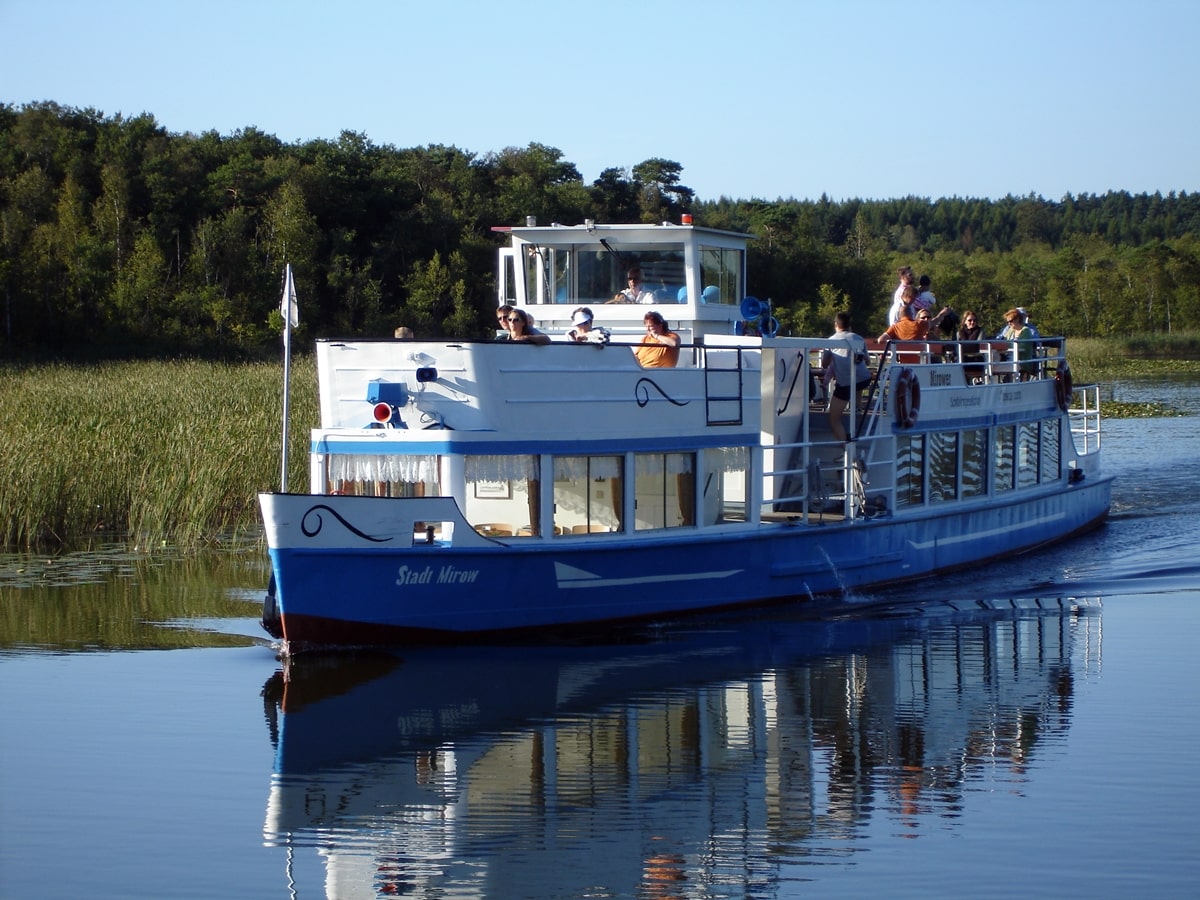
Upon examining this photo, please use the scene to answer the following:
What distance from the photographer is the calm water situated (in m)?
7.58

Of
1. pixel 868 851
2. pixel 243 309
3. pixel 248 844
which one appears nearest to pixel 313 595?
pixel 248 844

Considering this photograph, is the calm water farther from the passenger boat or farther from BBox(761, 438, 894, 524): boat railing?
BBox(761, 438, 894, 524): boat railing

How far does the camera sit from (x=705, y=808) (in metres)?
8.62

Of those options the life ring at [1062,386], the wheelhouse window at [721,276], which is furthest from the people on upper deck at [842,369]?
the life ring at [1062,386]

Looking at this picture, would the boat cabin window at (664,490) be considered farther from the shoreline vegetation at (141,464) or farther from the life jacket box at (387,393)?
the shoreline vegetation at (141,464)

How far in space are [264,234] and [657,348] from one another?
4030 centimetres

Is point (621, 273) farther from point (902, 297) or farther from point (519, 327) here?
point (902, 297)

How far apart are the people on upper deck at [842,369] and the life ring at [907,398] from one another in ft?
1.22

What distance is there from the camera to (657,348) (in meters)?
13.3

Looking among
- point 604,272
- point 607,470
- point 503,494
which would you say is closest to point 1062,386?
point 604,272

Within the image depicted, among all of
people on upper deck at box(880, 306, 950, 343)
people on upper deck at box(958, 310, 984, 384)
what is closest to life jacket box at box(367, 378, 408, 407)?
people on upper deck at box(880, 306, 950, 343)

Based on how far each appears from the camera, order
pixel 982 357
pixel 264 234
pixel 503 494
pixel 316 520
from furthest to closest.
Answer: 1. pixel 264 234
2. pixel 982 357
3. pixel 503 494
4. pixel 316 520

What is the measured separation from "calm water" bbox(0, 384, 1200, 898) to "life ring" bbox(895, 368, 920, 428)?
1917mm

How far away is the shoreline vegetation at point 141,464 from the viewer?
1736 centimetres
